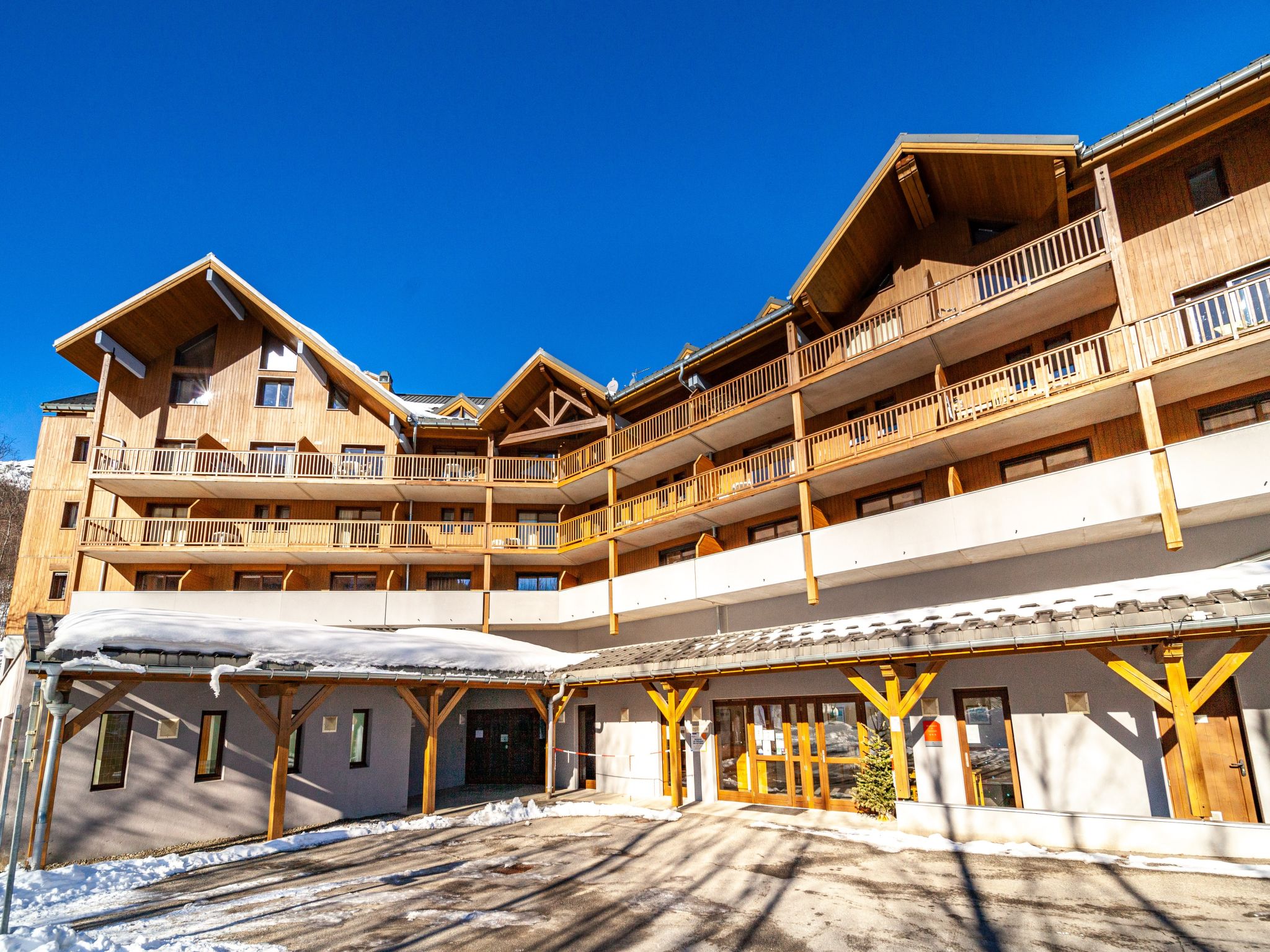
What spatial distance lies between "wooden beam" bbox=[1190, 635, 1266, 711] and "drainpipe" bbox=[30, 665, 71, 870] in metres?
14.9

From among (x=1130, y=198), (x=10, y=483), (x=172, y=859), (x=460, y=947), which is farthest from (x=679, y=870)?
(x=10, y=483)

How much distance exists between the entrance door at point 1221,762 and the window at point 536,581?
18.9 metres

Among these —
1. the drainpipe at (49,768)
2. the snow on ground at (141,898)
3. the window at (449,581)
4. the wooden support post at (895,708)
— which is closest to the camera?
the snow on ground at (141,898)

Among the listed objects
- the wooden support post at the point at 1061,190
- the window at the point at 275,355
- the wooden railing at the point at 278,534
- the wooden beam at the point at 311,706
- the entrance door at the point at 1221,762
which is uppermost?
the window at the point at 275,355

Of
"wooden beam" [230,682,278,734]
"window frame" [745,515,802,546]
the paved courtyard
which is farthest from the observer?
"window frame" [745,515,802,546]

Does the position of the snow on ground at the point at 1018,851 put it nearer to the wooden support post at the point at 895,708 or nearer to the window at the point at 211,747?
the wooden support post at the point at 895,708

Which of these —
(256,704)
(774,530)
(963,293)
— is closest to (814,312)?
(963,293)

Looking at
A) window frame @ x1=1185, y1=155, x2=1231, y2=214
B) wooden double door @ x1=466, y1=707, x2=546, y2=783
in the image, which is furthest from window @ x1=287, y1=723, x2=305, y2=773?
window frame @ x1=1185, y1=155, x2=1231, y2=214

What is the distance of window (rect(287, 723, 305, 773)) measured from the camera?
1491 cm

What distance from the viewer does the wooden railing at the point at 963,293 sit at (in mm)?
14812

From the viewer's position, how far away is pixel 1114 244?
45.4 feet

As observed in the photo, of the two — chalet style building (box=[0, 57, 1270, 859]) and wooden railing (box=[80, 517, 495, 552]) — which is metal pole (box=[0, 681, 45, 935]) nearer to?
chalet style building (box=[0, 57, 1270, 859])

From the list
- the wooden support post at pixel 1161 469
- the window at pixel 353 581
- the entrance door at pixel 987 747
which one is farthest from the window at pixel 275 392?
the wooden support post at pixel 1161 469

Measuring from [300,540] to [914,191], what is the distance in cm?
2151
